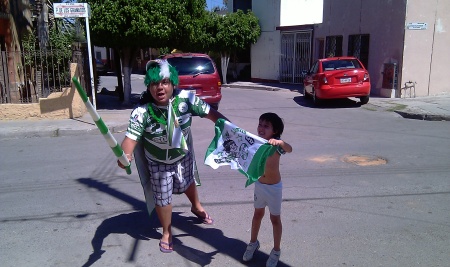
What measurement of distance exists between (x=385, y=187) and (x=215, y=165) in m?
2.97

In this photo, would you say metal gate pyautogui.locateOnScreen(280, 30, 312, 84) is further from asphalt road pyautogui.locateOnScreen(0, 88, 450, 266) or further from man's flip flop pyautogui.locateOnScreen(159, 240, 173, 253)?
man's flip flop pyautogui.locateOnScreen(159, 240, 173, 253)

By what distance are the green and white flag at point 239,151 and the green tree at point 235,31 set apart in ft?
65.8

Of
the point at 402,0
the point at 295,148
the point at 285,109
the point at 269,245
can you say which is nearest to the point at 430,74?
the point at 402,0

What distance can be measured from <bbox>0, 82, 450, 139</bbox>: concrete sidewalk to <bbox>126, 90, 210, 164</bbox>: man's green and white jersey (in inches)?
246

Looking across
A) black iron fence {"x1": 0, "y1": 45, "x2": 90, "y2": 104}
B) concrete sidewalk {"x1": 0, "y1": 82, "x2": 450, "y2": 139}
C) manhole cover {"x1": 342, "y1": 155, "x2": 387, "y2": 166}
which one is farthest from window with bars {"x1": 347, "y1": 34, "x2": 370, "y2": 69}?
black iron fence {"x1": 0, "y1": 45, "x2": 90, "y2": 104}

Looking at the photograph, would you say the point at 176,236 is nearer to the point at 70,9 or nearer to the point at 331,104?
the point at 70,9

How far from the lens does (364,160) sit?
21.8 feet

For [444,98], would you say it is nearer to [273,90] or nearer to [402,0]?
[402,0]

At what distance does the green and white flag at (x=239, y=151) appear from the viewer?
10.3ft

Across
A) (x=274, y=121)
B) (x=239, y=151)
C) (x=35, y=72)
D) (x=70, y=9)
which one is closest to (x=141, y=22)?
(x=70, y=9)

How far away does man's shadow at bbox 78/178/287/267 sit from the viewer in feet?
11.9

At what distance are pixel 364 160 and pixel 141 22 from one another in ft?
26.2

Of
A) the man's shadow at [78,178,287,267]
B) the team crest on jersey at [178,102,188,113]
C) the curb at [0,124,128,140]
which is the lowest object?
the man's shadow at [78,178,287,267]

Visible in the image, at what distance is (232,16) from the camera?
75.6 feet
